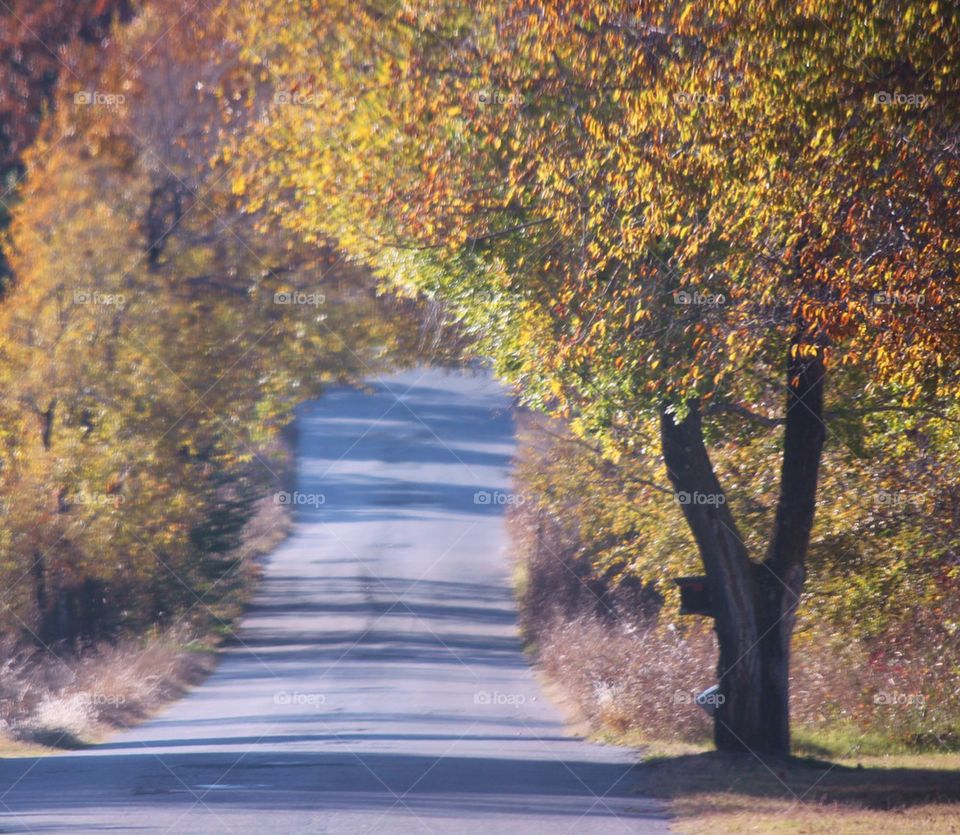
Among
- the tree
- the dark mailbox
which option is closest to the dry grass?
the tree

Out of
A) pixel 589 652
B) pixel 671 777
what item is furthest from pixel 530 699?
pixel 671 777

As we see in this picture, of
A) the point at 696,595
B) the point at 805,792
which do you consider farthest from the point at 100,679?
the point at 805,792

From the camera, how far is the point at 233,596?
27844 mm

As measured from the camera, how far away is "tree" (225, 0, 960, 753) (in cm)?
818

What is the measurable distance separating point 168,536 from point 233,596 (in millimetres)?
7183

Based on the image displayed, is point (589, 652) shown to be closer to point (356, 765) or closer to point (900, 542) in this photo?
point (900, 542)

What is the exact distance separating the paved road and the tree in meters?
3.45

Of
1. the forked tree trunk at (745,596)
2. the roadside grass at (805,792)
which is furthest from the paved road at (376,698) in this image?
the forked tree trunk at (745,596)

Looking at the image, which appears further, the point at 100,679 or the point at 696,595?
the point at 100,679

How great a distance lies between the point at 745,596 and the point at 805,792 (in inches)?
104

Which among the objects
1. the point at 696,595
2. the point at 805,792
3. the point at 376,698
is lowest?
the point at 376,698

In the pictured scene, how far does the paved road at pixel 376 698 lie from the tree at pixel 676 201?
3448 millimetres

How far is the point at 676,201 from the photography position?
29.8 ft

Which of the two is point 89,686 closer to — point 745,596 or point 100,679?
point 100,679
